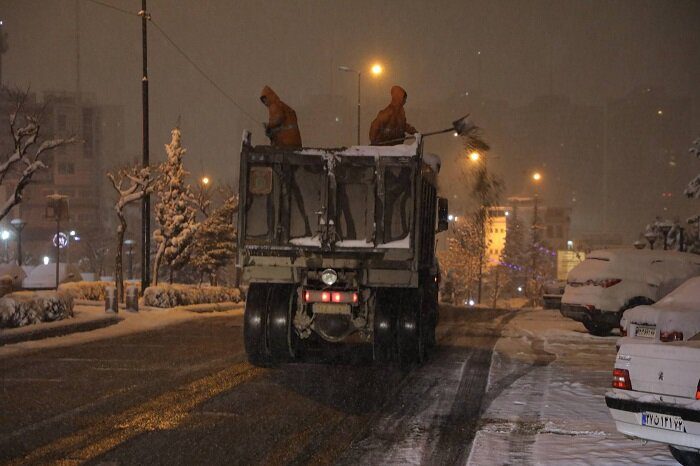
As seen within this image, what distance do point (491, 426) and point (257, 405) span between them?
2.60 m

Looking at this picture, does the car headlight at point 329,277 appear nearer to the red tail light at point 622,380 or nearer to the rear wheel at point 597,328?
the red tail light at point 622,380

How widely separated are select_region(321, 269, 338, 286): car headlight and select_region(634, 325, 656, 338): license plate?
411cm

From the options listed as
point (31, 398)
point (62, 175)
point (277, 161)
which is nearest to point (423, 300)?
point (277, 161)

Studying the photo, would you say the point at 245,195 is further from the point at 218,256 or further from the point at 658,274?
the point at 218,256

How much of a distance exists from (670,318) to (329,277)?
14.8ft

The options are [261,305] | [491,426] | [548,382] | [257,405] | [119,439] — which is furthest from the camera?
[261,305]

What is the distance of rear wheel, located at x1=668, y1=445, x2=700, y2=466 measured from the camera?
605 cm

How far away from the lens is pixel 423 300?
40.2ft

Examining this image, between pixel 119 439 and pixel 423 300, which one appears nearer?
pixel 119 439

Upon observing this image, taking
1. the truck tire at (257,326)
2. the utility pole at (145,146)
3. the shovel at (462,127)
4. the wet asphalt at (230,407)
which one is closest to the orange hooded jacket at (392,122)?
the shovel at (462,127)

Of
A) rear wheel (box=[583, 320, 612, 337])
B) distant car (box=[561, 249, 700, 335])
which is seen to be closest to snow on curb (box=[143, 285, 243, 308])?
distant car (box=[561, 249, 700, 335])

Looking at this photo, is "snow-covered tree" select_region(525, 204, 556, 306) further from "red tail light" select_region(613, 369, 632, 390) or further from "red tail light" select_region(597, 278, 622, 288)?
"red tail light" select_region(613, 369, 632, 390)

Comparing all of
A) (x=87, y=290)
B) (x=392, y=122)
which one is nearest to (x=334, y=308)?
(x=392, y=122)

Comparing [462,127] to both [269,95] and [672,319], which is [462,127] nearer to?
[269,95]
